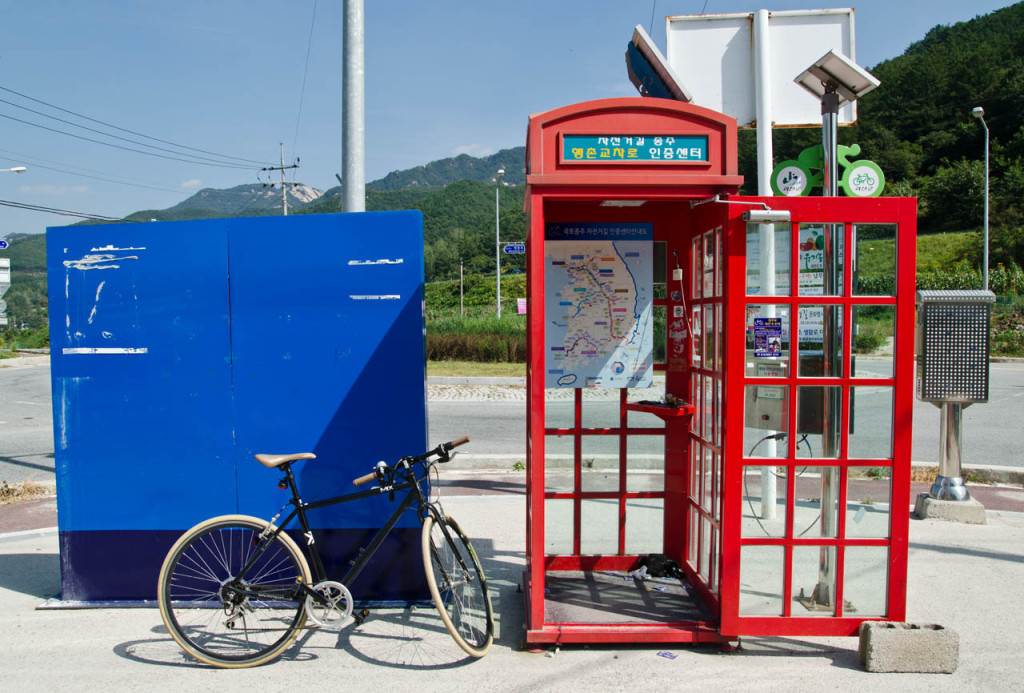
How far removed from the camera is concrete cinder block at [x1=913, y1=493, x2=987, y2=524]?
572cm

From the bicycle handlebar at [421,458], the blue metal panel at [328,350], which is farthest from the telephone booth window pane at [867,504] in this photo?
the blue metal panel at [328,350]

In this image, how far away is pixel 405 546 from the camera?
413 cm

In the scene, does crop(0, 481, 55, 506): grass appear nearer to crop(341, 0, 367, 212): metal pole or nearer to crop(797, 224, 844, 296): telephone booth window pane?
crop(341, 0, 367, 212): metal pole

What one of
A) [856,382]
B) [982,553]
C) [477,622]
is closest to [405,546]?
[477,622]

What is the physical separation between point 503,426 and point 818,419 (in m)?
7.82

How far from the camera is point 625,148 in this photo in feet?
11.6

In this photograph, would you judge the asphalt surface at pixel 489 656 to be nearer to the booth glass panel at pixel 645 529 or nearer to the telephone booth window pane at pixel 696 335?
the booth glass panel at pixel 645 529

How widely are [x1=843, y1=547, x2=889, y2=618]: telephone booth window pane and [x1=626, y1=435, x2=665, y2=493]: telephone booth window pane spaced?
1.35m

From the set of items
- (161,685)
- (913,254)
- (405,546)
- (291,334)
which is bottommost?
(161,685)

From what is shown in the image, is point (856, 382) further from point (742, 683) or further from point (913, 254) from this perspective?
point (742, 683)

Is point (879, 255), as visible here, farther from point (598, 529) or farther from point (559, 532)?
point (559, 532)

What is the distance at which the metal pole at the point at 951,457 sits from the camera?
5.77 metres

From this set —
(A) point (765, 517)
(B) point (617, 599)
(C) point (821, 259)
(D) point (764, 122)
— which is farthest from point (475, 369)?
(C) point (821, 259)

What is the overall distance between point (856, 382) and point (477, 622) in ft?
A: 7.87
